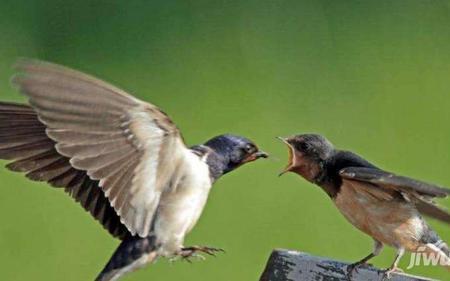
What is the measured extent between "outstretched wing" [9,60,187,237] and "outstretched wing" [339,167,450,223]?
1.22 feet

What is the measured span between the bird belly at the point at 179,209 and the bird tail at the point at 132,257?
2 centimetres

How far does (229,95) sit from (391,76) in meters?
0.61

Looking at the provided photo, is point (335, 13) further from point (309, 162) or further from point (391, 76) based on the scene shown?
point (309, 162)

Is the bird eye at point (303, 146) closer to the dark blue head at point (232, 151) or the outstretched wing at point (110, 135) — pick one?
the dark blue head at point (232, 151)

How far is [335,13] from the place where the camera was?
302 inches

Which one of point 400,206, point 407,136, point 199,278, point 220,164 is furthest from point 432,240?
point 407,136

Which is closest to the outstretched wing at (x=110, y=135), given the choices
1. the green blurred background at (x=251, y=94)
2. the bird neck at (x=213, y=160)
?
the bird neck at (x=213, y=160)

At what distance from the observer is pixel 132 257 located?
4.13 metres

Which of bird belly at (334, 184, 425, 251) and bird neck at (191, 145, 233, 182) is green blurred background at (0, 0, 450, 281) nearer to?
bird belly at (334, 184, 425, 251)

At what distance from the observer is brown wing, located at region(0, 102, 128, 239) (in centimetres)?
417

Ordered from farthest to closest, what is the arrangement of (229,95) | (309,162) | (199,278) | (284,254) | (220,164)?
(229,95) → (199,278) → (309,162) → (220,164) → (284,254)

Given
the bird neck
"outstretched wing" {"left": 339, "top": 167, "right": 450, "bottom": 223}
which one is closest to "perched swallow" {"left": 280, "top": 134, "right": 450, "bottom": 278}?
"outstretched wing" {"left": 339, "top": 167, "right": 450, "bottom": 223}

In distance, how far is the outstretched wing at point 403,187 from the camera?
13.2ft

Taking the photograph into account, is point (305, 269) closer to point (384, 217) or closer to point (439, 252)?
point (384, 217)
